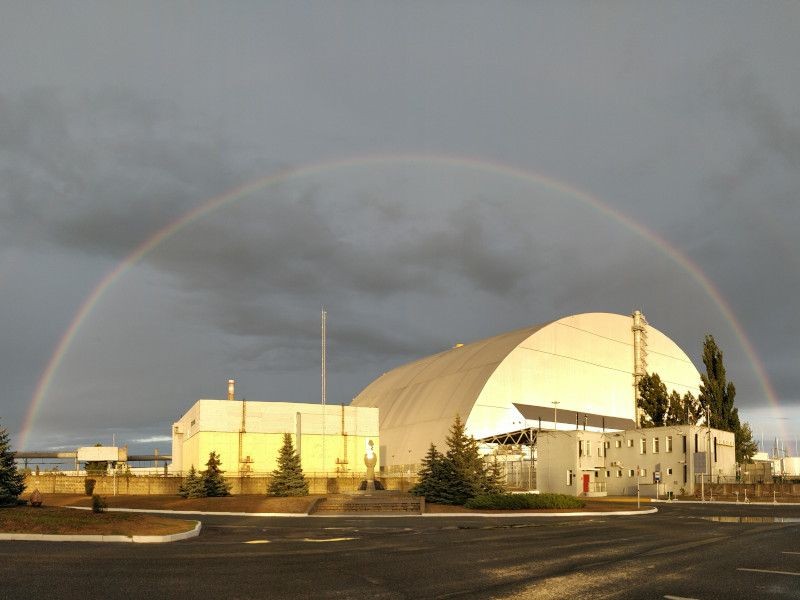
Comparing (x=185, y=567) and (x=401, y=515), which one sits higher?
(x=185, y=567)

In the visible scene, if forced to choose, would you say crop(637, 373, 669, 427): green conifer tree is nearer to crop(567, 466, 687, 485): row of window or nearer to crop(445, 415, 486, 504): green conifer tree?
crop(567, 466, 687, 485): row of window

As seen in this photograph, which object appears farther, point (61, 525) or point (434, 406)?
point (434, 406)

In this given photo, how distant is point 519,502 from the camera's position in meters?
45.3

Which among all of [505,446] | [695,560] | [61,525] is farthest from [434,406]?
[695,560]

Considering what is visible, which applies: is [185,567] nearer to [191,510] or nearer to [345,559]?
[345,559]

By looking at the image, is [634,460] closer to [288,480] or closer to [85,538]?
[288,480]

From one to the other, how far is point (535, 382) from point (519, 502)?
47262 millimetres

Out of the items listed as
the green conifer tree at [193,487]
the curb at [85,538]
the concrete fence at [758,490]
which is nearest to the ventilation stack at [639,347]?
the concrete fence at [758,490]

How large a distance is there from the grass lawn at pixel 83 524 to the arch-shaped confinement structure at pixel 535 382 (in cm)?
5850

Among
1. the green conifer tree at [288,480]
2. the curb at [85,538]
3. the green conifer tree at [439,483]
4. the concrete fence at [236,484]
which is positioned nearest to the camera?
the curb at [85,538]

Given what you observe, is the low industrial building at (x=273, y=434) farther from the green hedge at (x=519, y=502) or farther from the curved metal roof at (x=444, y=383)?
the green hedge at (x=519, y=502)

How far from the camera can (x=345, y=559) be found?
65.0 feet

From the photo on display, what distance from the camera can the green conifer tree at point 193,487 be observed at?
190 feet

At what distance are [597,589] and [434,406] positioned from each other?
256 ft
